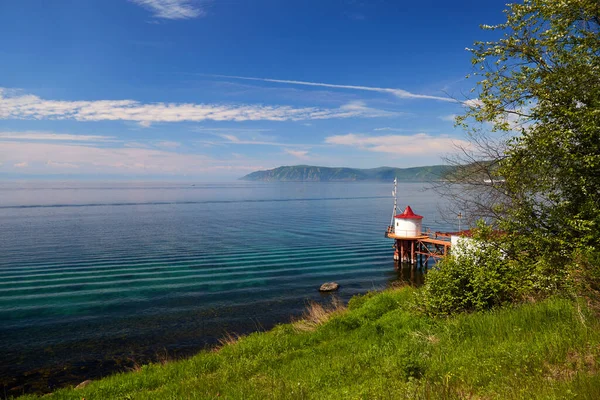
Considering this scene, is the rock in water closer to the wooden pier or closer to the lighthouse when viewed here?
the wooden pier

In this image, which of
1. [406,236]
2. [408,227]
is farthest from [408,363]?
[408,227]

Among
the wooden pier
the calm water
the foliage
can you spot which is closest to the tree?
the foliage

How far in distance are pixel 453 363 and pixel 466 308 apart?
6.95 metres

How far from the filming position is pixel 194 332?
25047 mm

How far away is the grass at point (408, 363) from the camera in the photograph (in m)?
7.33

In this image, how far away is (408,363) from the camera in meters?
9.35

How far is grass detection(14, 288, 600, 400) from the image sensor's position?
7328 millimetres

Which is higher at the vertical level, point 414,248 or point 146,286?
point 414,248

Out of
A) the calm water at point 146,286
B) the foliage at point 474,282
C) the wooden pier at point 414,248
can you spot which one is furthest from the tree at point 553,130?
the wooden pier at point 414,248

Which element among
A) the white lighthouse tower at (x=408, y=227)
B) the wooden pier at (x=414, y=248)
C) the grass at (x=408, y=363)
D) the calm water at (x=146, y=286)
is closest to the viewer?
the grass at (x=408, y=363)

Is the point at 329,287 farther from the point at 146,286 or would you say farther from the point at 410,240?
the point at 410,240

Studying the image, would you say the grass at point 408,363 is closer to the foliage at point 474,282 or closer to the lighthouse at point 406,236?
the foliage at point 474,282

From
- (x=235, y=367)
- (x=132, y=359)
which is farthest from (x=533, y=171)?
(x=132, y=359)

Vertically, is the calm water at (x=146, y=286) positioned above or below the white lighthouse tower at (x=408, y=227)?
below
